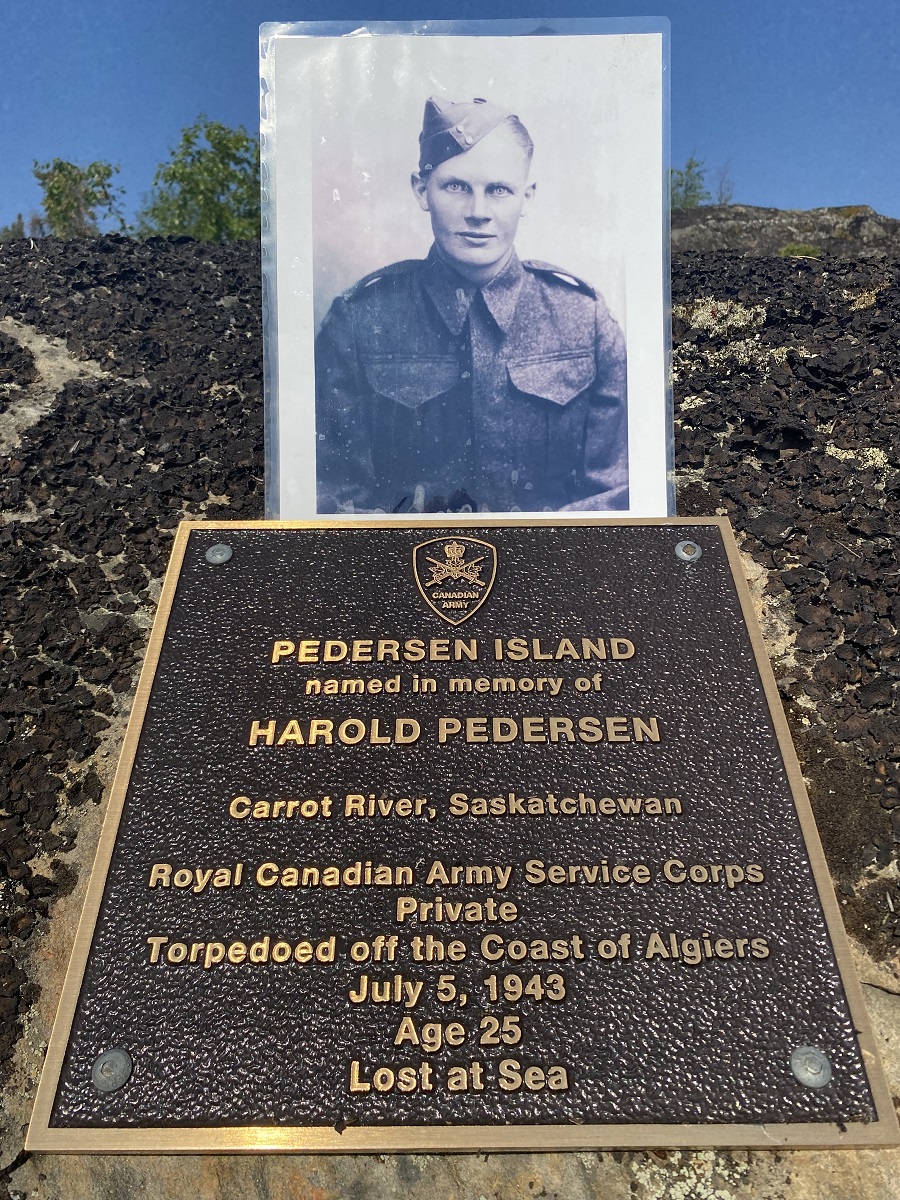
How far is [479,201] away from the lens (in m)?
3.45

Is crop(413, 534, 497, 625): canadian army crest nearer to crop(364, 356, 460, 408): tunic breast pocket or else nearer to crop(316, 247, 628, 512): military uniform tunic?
crop(316, 247, 628, 512): military uniform tunic

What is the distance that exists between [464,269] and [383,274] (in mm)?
332

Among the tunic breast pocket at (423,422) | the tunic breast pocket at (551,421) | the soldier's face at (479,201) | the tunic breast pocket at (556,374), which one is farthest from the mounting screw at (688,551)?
the soldier's face at (479,201)

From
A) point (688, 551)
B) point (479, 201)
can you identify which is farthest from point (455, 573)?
point (479, 201)

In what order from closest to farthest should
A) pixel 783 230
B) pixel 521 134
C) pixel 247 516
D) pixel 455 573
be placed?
pixel 455 573 < pixel 521 134 < pixel 247 516 < pixel 783 230

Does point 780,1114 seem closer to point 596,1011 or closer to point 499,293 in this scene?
point 596,1011

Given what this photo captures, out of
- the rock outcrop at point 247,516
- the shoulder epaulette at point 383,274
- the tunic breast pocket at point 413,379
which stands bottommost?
the rock outcrop at point 247,516

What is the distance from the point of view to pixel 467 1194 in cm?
207

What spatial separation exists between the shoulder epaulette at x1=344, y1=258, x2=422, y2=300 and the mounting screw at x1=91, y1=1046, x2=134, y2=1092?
275 cm

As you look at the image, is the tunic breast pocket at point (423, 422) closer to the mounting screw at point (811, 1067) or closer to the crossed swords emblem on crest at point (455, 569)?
the crossed swords emblem on crest at point (455, 569)

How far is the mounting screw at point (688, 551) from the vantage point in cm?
298

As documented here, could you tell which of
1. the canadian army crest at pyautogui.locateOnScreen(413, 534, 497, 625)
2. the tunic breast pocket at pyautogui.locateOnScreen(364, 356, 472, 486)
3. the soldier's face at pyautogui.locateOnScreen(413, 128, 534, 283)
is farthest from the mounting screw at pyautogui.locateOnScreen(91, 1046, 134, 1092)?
the soldier's face at pyautogui.locateOnScreen(413, 128, 534, 283)

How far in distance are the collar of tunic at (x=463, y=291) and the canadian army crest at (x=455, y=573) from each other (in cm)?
106

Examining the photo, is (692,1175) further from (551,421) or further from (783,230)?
(783,230)
